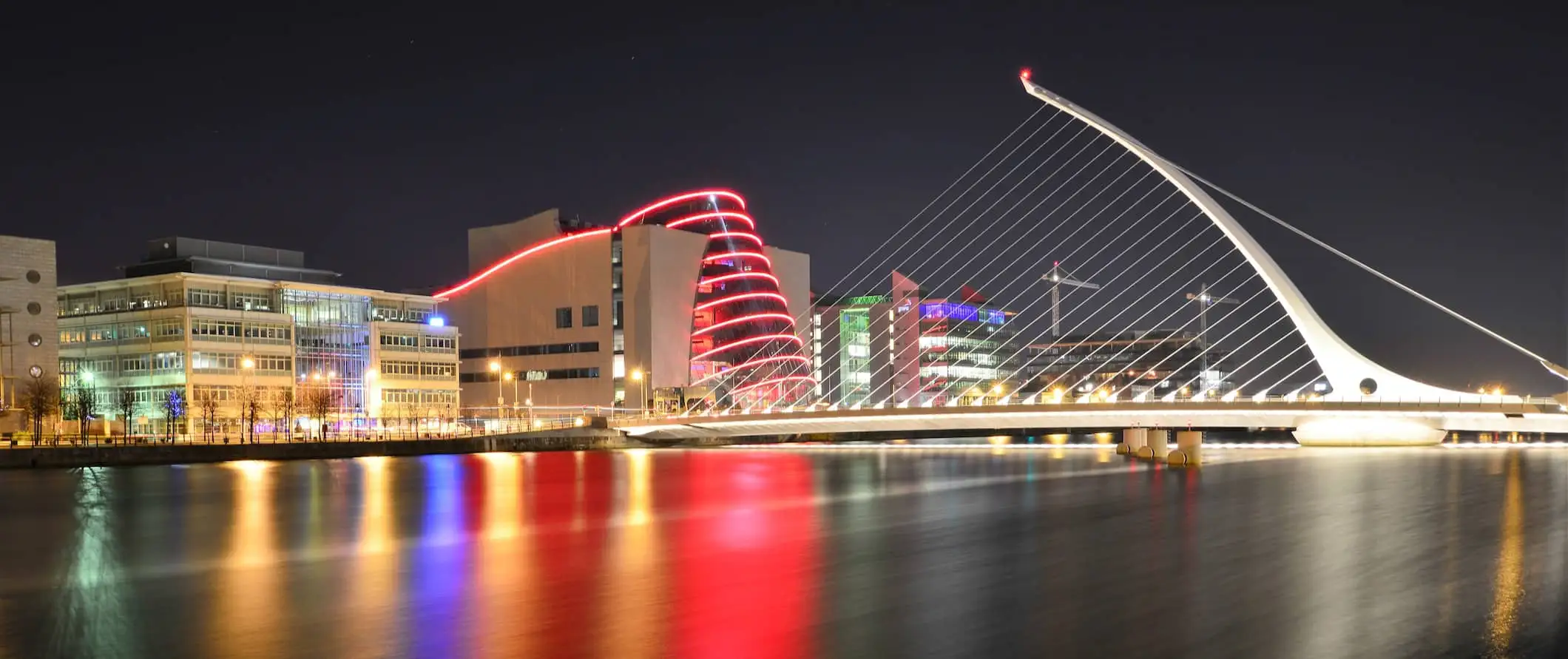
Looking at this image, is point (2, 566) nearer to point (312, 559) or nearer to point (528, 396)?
point (312, 559)

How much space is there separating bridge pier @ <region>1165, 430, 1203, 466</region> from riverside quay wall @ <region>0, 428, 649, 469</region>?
3179cm

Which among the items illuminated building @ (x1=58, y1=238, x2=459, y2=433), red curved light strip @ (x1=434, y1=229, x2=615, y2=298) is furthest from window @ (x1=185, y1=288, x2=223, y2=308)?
red curved light strip @ (x1=434, y1=229, x2=615, y2=298)

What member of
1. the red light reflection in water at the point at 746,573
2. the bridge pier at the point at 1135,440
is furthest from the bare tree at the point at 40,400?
the bridge pier at the point at 1135,440

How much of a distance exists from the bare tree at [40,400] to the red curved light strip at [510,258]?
36.0m

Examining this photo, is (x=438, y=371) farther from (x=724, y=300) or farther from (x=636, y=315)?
(x=724, y=300)

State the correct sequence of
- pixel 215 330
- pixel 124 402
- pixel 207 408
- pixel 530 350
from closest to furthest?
pixel 124 402, pixel 207 408, pixel 215 330, pixel 530 350

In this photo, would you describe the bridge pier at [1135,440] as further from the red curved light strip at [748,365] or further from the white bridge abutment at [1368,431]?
the red curved light strip at [748,365]

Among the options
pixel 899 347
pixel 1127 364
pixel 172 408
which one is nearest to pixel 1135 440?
pixel 172 408

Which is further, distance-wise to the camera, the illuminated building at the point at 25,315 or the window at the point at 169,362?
the window at the point at 169,362

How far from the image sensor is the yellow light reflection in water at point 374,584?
11453 millimetres

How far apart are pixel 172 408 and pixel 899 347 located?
92.6 m

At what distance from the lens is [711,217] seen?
316 feet

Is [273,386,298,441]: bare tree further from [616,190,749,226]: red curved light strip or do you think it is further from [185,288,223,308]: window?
[616,190,749,226]: red curved light strip

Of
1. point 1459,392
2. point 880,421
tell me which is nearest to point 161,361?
point 880,421
